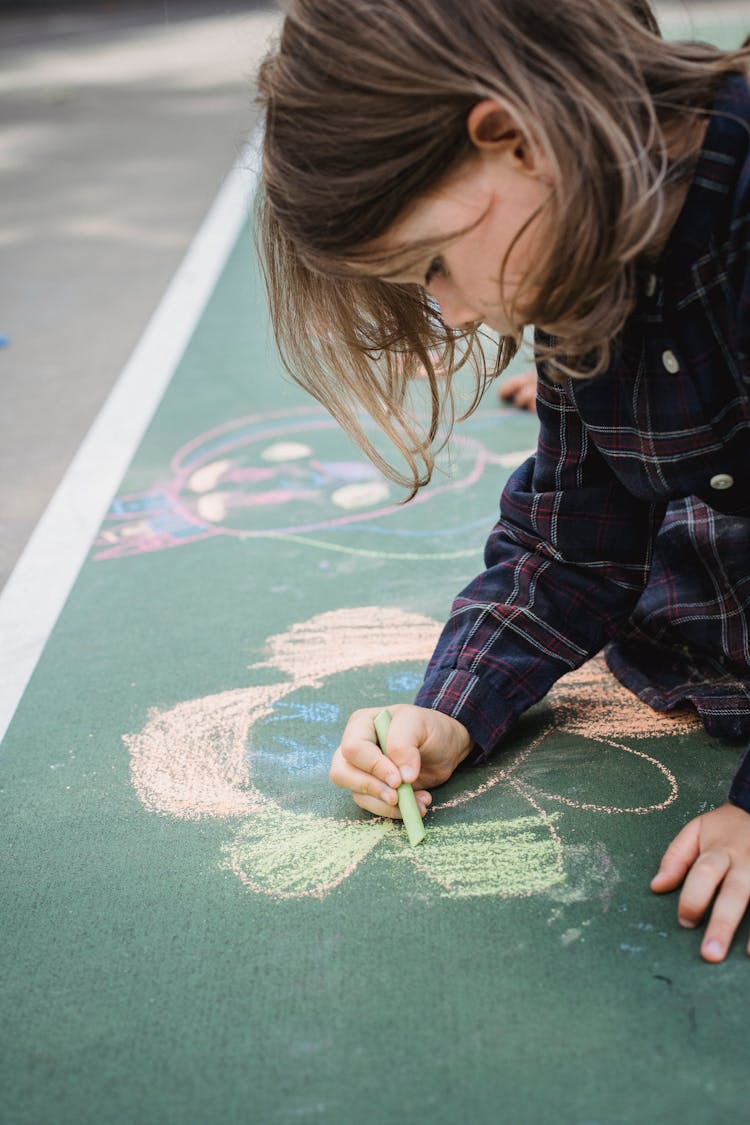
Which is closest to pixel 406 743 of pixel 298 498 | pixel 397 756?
pixel 397 756

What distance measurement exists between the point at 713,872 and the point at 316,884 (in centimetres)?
33

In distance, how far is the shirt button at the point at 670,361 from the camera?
1005 millimetres

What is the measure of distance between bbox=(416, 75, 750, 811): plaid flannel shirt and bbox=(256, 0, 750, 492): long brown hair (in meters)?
0.08

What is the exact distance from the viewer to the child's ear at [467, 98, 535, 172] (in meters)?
0.84

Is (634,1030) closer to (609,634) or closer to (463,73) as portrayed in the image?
(609,634)

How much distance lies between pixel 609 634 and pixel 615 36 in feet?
1.89

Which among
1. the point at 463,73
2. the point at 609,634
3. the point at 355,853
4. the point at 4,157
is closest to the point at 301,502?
the point at 609,634

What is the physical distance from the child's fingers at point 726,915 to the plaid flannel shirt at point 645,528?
0.07m

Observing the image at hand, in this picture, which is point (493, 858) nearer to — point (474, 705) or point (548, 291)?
point (474, 705)

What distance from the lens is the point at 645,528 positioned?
120 cm

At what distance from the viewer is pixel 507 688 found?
3.88ft

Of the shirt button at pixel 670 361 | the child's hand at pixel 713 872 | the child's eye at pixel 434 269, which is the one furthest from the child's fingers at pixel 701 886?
the child's eye at pixel 434 269

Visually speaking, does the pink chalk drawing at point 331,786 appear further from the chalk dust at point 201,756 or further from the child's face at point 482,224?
the child's face at point 482,224

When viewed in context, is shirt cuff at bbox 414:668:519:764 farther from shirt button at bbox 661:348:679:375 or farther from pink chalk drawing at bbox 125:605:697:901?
shirt button at bbox 661:348:679:375
